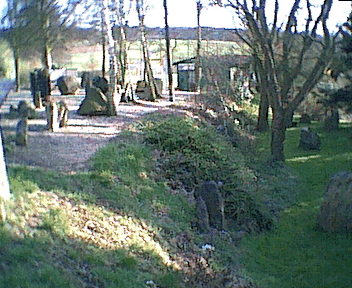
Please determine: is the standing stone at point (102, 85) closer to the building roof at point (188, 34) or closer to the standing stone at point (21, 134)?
the building roof at point (188, 34)

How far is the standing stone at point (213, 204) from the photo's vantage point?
437 inches

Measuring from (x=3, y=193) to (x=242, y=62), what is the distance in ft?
87.4

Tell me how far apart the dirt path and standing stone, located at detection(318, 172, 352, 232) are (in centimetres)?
536

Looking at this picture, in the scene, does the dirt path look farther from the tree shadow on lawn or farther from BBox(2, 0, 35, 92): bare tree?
BBox(2, 0, 35, 92): bare tree

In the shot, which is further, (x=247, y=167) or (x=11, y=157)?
(x=247, y=167)

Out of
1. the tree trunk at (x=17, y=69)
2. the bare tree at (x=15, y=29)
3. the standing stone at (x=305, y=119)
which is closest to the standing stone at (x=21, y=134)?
the bare tree at (x=15, y=29)

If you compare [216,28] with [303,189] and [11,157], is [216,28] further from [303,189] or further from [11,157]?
[11,157]

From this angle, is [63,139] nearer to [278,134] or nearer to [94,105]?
[94,105]

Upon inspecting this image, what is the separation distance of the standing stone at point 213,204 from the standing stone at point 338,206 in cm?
248

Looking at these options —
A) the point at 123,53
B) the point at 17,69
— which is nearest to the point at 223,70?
the point at 123,53

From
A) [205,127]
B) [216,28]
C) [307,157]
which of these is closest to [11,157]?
[205,127]

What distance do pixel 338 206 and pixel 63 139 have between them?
23.1 feet

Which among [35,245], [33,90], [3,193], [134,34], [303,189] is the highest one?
A: [134,34]

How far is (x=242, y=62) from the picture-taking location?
32.1m
